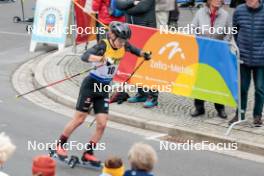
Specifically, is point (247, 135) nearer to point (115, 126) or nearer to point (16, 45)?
point (115, 126)

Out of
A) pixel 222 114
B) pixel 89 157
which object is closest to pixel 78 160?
pixel 89 157

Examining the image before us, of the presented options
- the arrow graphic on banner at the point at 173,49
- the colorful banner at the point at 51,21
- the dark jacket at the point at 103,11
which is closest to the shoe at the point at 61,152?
the arrow graphic on banner at the point at 173,49

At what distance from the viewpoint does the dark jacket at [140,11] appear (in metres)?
10.7

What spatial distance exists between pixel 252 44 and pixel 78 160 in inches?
117

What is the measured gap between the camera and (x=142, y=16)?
10898 millimetres

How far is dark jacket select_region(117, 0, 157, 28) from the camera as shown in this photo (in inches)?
422

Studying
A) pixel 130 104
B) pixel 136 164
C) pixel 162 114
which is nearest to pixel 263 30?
pixel 162 114

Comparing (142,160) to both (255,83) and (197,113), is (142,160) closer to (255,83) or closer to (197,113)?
(255,83)

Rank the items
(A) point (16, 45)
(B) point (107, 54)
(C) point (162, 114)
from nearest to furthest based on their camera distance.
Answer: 1. (B) point (107, 54)
2. (C) point (162, 114)
3. (A) point (16, 45)

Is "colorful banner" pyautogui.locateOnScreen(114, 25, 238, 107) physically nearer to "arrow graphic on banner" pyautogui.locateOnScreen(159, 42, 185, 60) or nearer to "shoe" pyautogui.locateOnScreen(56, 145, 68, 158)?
"arrow graphic on banner" pyautogui.locateOnScreen(159, 42, 185, 60)

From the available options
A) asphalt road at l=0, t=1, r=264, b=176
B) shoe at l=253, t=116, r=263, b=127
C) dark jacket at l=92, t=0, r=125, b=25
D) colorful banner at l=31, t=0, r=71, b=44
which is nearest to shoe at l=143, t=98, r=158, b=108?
asphalt road at l=0, t=1, r=264, b=176

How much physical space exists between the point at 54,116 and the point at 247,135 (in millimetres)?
3163

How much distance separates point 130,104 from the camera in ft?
35.4

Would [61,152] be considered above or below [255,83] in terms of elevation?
below
